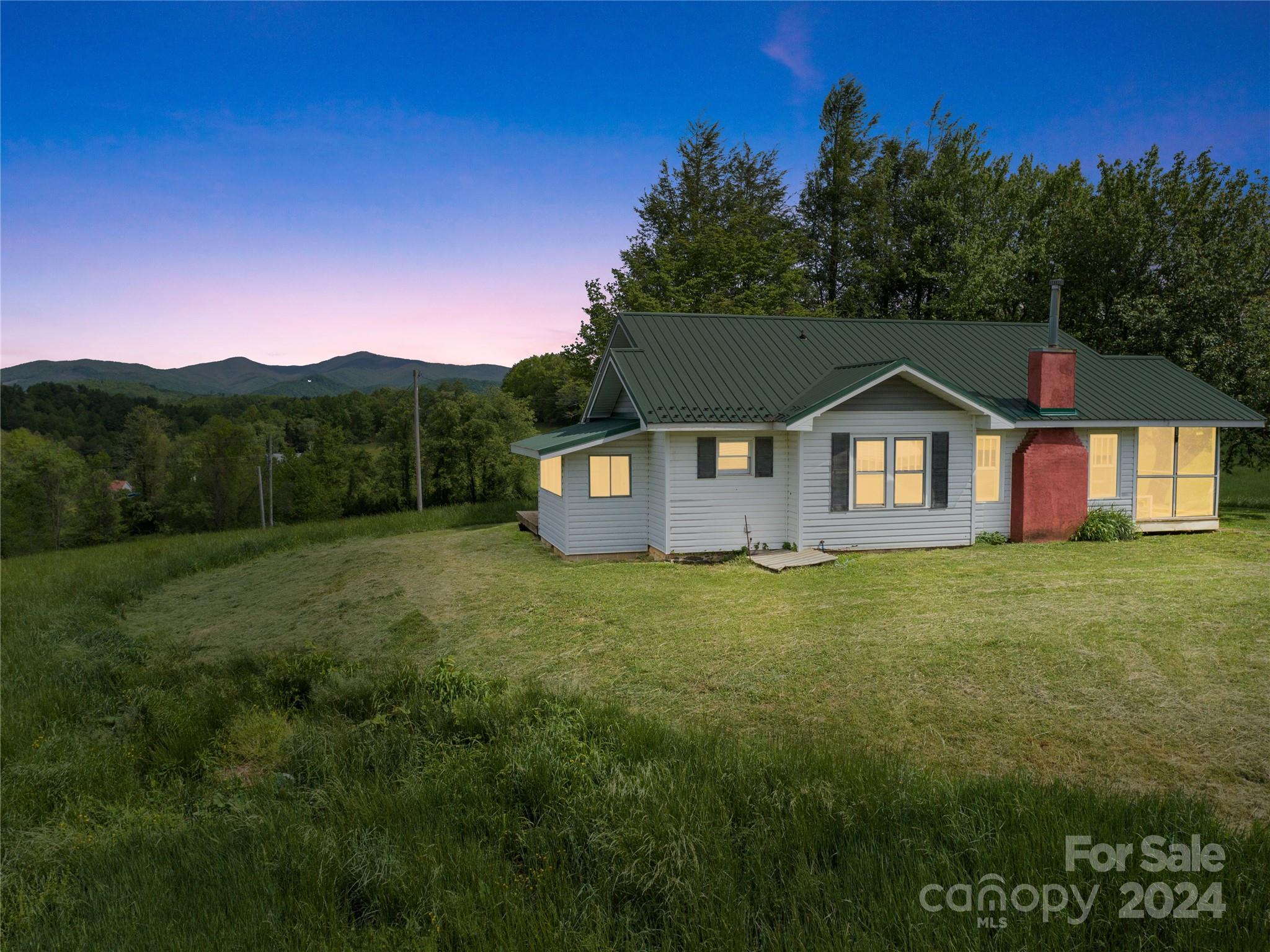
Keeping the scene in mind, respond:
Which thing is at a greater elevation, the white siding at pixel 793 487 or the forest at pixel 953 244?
the forest at pixel 953 244

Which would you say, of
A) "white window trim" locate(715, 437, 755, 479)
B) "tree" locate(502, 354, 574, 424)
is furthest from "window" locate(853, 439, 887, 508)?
"tree" locate(502, 354, 574, 424)

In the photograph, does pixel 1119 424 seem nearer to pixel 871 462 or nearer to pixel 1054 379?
pixel 1054 379

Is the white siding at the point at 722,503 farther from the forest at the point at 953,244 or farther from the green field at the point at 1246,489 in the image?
the green field at the point at 1246,489

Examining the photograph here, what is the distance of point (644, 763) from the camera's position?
16.9ft

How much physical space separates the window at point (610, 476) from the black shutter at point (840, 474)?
13.1 feet

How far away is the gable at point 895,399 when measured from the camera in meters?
14.5

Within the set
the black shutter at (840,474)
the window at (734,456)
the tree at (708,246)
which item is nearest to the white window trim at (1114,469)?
the black shutter at (840,474)

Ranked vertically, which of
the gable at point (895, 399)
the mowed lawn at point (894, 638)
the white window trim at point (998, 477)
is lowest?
the mowed lawn at point (894, 638)

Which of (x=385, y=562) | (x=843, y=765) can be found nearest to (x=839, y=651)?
(x=843, y=765)

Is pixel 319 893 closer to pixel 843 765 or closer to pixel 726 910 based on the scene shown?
pixel 726 910

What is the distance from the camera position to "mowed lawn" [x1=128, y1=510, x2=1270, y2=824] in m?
5.93

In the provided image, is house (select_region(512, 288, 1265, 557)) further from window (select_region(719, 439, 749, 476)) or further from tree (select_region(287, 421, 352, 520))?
tree (select_region(287, 421, 352, 520))

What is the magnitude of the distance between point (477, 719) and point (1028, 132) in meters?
37.4

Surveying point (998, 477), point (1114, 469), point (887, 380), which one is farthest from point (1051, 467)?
point (887, 380)
